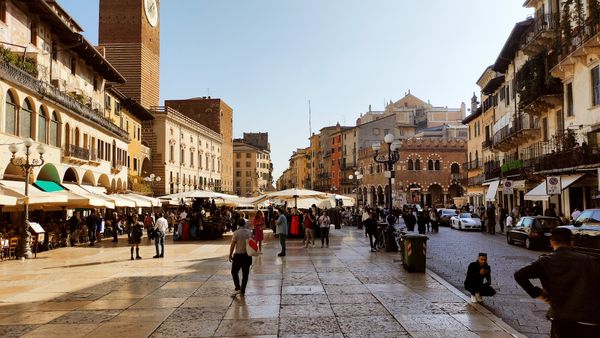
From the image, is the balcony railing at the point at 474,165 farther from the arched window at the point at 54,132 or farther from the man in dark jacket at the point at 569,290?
the man in dark jacket at the point at 569,290

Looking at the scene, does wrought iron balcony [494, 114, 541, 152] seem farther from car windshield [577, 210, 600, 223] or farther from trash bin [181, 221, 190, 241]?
trash bin [181, 221, 190, 241]

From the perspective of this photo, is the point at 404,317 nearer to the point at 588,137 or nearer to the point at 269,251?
the point at 269,251

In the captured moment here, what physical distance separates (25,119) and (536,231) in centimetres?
2239

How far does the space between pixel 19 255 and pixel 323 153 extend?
105 meters

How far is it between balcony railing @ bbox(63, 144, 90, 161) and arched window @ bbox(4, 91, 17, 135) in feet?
20.6

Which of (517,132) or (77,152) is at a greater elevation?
(517,132)

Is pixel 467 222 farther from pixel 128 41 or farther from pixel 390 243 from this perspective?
pixel 128 41

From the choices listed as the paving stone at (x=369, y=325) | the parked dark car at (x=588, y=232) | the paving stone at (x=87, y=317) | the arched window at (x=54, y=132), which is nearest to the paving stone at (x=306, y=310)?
the paving stone at (x=369, y=325)

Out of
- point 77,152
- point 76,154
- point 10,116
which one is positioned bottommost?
point 76,154

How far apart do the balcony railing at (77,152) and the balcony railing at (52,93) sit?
1.99 meters

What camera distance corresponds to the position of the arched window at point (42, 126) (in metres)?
26.4

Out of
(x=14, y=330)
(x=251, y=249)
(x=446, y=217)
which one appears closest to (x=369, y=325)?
(x=251, y=249)

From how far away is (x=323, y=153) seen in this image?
123 meters

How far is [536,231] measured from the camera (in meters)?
21.6
